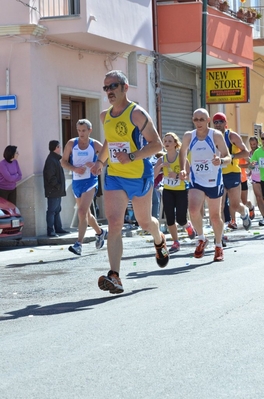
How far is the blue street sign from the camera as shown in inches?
733

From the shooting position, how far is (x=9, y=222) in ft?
52.4

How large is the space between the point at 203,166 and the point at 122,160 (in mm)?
3214

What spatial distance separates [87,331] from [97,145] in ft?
22.4

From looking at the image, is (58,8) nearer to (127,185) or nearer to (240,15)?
(240,15)

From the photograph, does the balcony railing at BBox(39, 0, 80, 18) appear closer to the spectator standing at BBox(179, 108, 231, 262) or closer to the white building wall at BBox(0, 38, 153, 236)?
the white building wall at BBox(0, 38, 153, 236)

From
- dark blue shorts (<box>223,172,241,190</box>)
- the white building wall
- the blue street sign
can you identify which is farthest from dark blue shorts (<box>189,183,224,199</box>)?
the blue street sign

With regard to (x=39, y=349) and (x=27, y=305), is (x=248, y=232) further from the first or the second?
(x=39, y=349)

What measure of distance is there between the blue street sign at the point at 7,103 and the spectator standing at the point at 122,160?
376 inches

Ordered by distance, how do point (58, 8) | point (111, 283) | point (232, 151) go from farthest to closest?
point (58, 8)
point (232, 151)
point (111, 283)

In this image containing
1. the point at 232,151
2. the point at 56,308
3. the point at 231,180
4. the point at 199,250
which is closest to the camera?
the point at 56,308

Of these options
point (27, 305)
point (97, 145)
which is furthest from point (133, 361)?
point (97, 145)

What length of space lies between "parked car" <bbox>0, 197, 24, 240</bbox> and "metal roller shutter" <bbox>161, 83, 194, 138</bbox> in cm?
1000

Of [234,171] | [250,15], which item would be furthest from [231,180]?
[250,15]

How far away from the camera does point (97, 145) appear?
13570 millimetres
